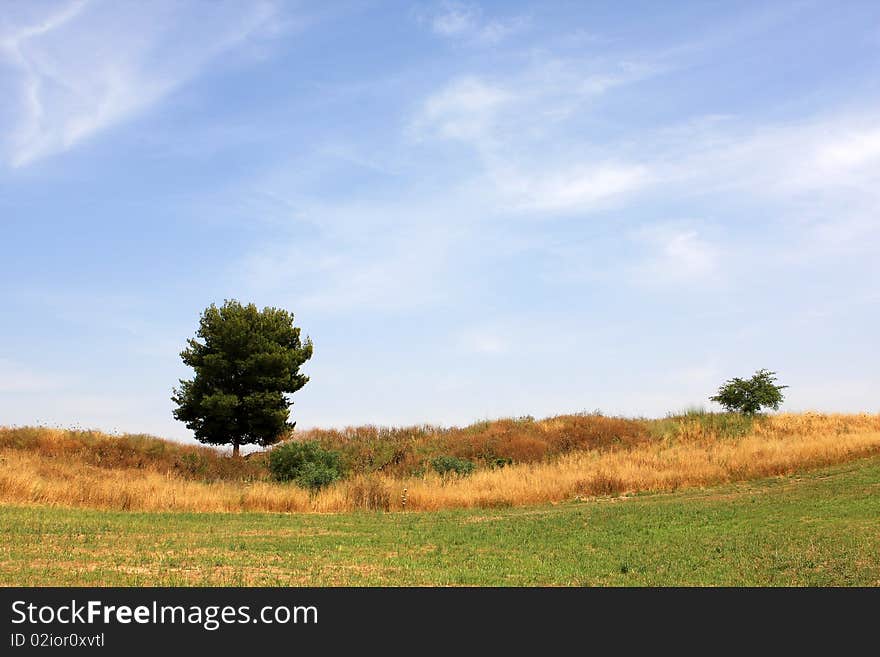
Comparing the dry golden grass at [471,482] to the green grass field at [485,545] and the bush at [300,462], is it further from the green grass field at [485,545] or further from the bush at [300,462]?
the bush at [300,462]

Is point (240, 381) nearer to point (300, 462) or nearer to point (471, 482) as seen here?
point (300, 462)

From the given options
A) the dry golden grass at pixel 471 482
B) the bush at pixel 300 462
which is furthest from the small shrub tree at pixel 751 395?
the bush at pixel 300 462

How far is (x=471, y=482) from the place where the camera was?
26188 millimetres

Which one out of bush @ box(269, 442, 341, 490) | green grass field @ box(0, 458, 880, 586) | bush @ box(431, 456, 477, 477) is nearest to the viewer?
green grass field @ box(0, 458, 880, 586)

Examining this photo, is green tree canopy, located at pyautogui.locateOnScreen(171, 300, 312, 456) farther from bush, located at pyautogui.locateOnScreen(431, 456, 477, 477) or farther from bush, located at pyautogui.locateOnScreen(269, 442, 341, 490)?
bush, located at pyautogui.locateOnScreen(431, 456, 477, 477)

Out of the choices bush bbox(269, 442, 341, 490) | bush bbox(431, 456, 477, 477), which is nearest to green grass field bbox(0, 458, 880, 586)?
bush bbox(269, 442, 341, 490)

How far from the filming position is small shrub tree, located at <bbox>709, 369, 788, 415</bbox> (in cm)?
4262

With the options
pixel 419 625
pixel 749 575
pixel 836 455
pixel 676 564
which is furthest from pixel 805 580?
pixel 836 455

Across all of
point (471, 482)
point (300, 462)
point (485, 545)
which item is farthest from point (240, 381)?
point (485, 545)

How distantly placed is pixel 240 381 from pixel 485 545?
98.5 feet

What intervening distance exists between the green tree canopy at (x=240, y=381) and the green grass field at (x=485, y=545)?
22185 millimetres

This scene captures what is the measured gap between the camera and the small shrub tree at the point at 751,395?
140 ft

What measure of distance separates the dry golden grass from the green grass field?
1.70 m

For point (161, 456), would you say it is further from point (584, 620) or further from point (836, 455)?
point (584, 620)
